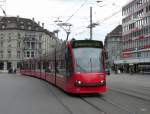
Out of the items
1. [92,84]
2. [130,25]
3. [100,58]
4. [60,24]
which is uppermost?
[130,25]

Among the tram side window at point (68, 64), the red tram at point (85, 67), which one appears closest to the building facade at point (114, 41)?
the tram side window at point (68, 64)

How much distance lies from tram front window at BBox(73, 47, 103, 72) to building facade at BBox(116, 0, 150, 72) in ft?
203

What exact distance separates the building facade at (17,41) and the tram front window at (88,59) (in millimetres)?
98848

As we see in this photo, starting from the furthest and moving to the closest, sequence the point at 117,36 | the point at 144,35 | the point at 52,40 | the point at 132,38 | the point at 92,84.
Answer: the point at 117,36
the point at 52,40
the point at 132,38
the point at 144,35
the point at 92,84

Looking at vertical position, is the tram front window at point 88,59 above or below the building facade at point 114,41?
below

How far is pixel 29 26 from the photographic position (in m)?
127

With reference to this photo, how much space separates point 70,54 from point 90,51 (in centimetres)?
99

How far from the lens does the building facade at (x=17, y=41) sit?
121 meters

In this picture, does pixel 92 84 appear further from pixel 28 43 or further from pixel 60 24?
pixel 28 43

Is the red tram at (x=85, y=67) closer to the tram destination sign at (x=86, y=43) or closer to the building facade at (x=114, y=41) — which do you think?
the tram destination sign at (x=86, y=43)

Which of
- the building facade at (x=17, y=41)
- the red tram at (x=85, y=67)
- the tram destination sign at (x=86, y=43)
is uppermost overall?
the building facade at (x=17, y=41)

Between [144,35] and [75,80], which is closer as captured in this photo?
[75,80]

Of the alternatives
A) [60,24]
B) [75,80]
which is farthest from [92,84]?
[60,24]

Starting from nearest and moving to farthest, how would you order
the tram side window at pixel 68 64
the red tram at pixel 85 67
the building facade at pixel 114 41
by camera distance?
the red tram at pixel 85 67
the tram side window at pixel 68 64
the building facade at pixel 114 41
